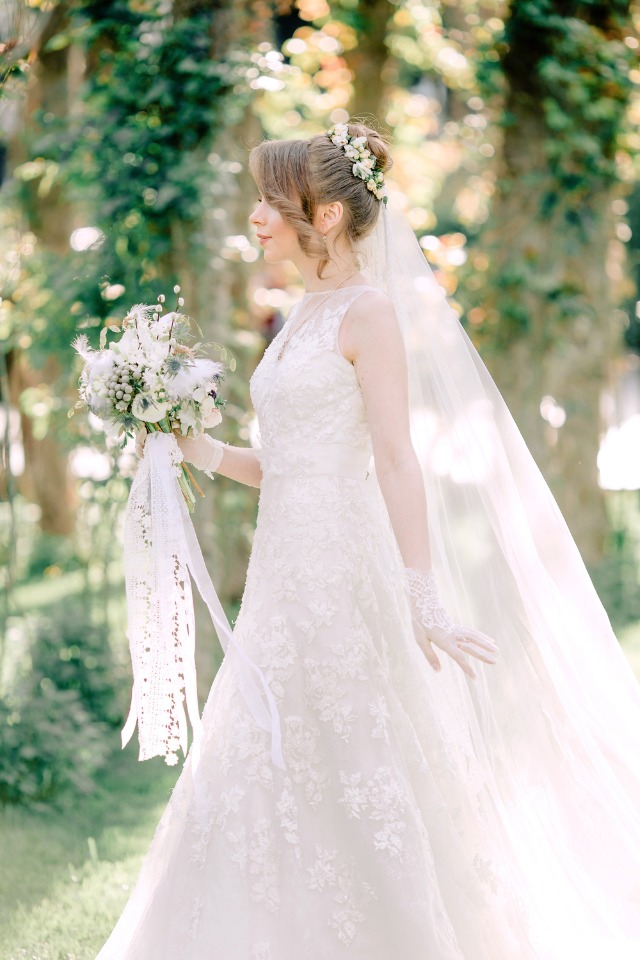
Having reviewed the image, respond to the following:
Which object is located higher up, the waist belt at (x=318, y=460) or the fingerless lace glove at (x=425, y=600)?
the waist belt at (x=318, y=460)

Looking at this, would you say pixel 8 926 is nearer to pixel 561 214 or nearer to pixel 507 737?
pixel 507 737

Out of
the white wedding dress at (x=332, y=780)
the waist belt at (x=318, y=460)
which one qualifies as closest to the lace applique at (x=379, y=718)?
the white wedding dress at (x=332, y=780)

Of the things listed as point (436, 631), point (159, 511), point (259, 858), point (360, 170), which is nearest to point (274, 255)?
point (360, 170)

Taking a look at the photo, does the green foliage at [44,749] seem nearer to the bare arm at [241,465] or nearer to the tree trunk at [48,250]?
the bare arm at [241,465]

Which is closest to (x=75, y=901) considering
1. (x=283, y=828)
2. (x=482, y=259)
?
(x=283, y=828)

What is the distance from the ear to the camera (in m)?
2.80

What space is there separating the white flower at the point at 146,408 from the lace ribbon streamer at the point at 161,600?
0.12 m

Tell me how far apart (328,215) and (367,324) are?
1.08ft

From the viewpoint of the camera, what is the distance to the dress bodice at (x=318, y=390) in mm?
2746

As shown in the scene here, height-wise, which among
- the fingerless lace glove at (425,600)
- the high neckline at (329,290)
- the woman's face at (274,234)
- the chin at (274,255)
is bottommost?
the fingerless lace glove at (425,600)

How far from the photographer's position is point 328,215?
2809 millimetres

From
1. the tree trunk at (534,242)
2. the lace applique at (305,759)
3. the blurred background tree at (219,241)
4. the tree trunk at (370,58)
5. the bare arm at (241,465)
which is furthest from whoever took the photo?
the tree trunk at (370,58)

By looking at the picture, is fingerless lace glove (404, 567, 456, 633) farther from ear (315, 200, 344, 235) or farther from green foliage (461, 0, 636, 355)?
green foliage (461, 0, 636, 355)

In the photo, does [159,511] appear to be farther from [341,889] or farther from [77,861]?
[77,861]
